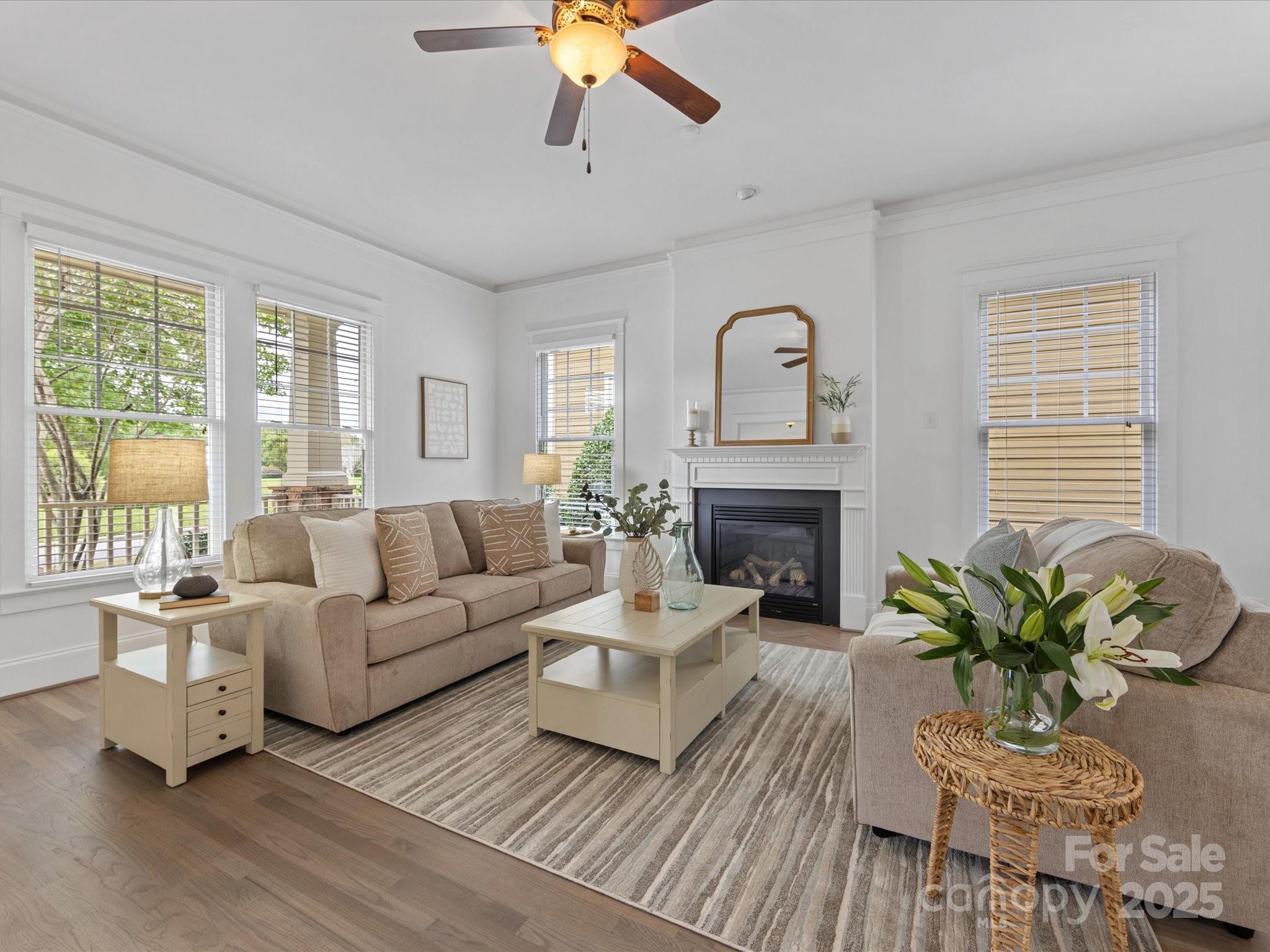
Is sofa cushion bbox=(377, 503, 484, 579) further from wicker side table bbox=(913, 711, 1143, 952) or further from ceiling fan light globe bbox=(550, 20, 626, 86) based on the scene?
wicker side table bbox=(913, 711, 1143, 952)

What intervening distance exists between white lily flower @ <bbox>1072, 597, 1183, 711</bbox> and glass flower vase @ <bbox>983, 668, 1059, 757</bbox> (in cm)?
10

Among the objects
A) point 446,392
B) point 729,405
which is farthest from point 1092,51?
point 446,392

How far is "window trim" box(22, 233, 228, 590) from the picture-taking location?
298 cm

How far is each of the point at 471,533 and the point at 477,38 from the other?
2607mm

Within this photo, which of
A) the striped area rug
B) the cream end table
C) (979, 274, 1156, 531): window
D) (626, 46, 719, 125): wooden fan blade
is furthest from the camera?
(979, 274, 1156, 531): window

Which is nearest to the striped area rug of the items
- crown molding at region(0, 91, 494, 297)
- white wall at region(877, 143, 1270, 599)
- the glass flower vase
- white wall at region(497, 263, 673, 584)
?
the glass flower vase

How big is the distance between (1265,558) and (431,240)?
5.80m

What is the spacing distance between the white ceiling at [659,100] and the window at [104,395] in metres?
0.82

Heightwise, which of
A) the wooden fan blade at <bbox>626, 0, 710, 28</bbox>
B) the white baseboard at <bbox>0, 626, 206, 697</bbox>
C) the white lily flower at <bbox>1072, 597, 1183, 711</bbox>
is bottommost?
the white baseboard at <bbox>0, 626, 206, 697</bbox>

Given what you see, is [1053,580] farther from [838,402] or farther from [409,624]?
[838,402]

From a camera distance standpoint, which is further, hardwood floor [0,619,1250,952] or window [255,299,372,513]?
window [255,299,372,513]

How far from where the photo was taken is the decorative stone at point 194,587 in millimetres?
2316

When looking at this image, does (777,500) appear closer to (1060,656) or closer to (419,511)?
(419,511)

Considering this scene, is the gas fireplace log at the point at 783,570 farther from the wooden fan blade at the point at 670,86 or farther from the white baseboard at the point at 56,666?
the white baseboard at the point at 56,666
